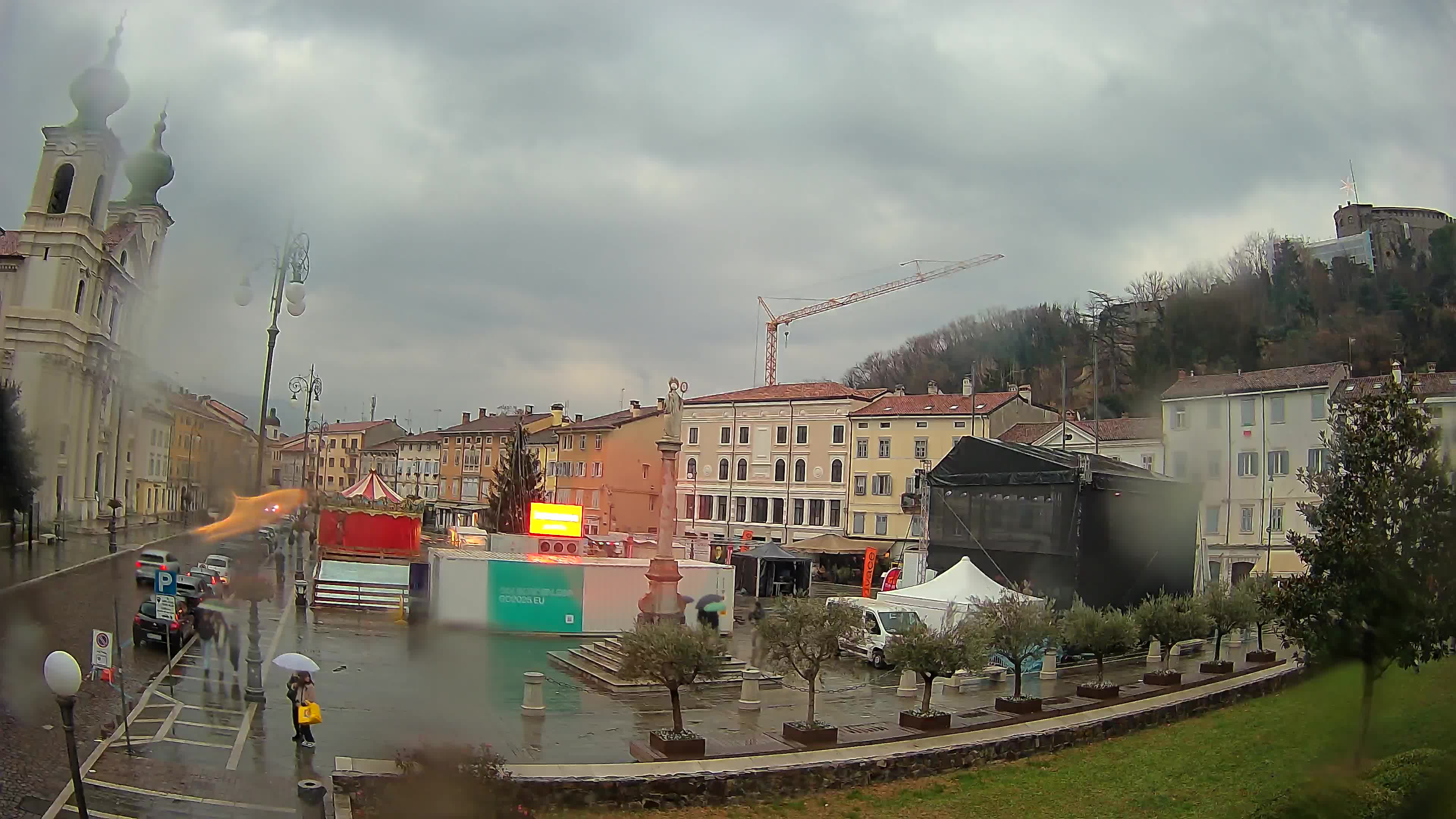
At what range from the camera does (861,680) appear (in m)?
23.5

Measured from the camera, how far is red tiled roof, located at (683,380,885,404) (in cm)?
5950

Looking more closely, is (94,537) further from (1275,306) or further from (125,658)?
(1275,306)

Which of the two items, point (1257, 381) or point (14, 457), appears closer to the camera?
point (14, 457)

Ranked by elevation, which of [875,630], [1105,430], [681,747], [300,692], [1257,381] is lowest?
[681,747]

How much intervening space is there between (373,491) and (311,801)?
20.3 m

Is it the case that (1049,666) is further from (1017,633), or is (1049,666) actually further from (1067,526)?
(1067,526)

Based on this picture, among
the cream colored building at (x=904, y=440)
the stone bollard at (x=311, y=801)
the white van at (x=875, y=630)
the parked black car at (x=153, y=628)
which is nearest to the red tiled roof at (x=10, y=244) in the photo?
the stone bollard at (x=311, y=801)

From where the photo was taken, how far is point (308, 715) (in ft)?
45.7

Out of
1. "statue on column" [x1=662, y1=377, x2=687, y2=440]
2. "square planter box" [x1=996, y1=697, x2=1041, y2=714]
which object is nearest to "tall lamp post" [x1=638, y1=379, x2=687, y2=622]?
"statue on column" [x1=662, y1=377, x2=687, y2=440]

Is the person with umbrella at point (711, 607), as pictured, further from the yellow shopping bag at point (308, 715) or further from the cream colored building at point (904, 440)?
the cream colored building at point (904, 440)

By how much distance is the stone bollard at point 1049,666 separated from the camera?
863 inches

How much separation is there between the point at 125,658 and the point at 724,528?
149ft

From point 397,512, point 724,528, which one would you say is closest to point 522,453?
point 724,528

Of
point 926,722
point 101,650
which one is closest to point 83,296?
point 101,650
